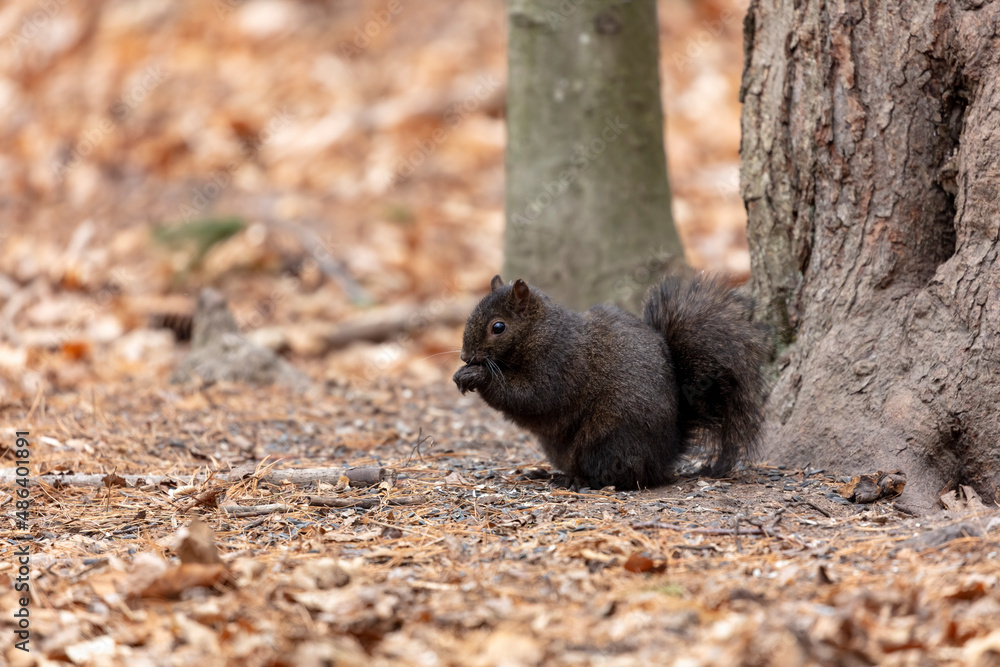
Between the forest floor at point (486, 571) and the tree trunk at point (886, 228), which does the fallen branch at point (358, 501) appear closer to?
the forest floor at point (486, 571)

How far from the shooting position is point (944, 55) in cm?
337

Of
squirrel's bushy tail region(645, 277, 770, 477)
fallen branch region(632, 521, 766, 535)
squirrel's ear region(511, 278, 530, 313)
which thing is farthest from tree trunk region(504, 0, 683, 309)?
fallen branch region(632, 521, 766, 535)

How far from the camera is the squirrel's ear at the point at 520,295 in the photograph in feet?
11.9

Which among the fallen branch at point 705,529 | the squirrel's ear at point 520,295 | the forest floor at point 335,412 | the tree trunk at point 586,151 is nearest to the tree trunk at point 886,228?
the forest floor at point 335,412

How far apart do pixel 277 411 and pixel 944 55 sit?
3.52m

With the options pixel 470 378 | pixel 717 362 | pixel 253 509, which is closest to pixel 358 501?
pixel 253 509

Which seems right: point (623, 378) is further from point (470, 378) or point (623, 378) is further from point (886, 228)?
point (886, 228)

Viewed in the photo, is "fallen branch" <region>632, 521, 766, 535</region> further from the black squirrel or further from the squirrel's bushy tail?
the squirrel's bushy tail

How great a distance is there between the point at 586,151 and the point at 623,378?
2300 mm

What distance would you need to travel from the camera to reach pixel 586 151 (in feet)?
18.2

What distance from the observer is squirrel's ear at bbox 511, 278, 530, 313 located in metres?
3.63

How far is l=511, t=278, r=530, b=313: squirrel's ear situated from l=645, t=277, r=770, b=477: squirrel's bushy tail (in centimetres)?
55

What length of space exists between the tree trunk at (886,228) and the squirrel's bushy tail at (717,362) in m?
0.29

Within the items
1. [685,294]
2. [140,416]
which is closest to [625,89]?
[685,294]
